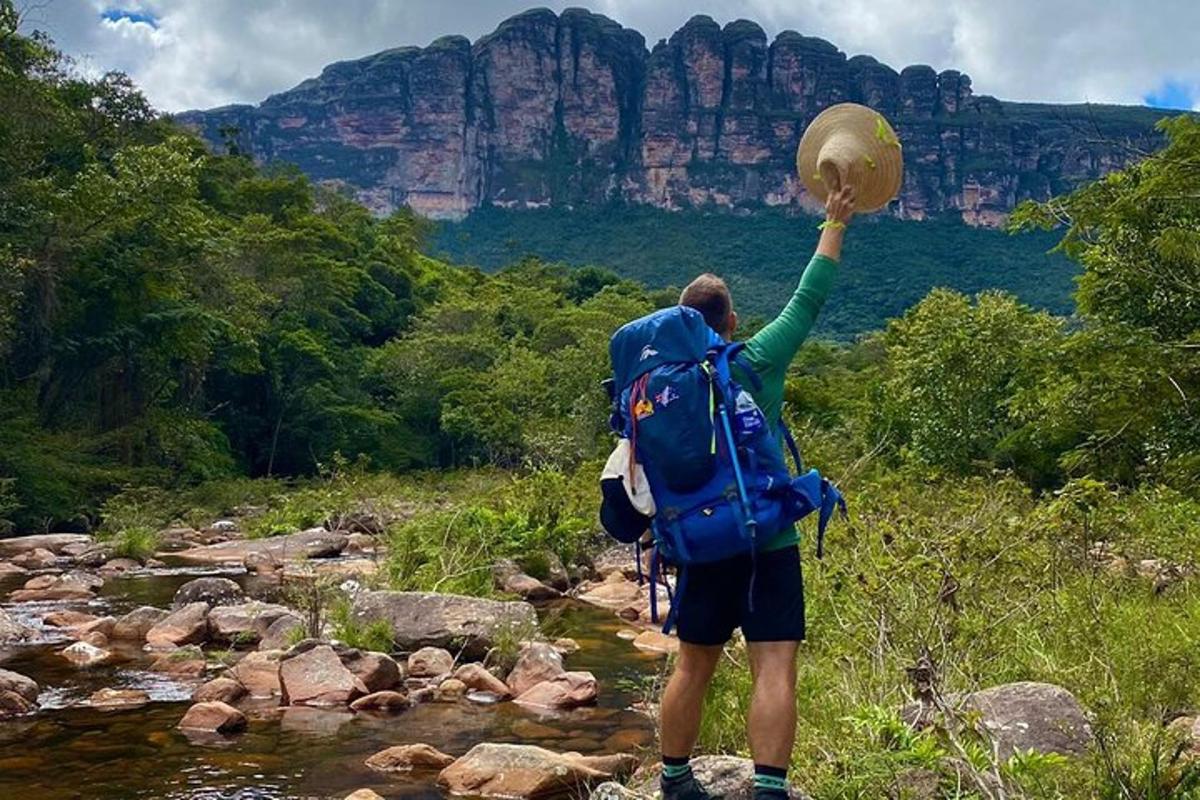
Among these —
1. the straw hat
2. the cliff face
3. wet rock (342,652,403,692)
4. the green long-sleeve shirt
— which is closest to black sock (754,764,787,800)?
the green long-sleeve shirt

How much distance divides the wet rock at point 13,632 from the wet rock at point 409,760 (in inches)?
192

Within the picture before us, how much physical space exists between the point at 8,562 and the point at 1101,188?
13502mm

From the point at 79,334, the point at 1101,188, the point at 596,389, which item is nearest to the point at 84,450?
the point at 79,334

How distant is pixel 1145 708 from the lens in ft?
13.7

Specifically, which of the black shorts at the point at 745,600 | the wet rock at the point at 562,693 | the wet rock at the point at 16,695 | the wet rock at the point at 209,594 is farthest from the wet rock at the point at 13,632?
the black shorts at the point at 745,600

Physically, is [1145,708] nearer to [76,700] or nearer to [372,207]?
[76,700]

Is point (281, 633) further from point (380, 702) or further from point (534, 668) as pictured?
point (534, 668)

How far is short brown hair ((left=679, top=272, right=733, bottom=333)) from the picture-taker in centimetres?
330

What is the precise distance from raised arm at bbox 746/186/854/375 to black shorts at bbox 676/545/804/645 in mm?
524

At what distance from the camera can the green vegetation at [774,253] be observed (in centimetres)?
7923

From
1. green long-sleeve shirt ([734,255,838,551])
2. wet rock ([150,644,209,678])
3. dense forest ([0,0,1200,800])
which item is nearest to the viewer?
green long-sleeve shirt ([734,255,838,551])

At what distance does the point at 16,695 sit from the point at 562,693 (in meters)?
3.18

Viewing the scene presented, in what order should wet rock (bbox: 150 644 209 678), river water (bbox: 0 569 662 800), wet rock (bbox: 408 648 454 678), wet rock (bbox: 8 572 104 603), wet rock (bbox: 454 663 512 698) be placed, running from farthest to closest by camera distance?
1. wet rock (bbox: 8 572 104 603)
2. wet rock (bbox: 150 644 209 678)
3. wet rock (bbox: 408 648 454 678)
4. wet rock (bbox: 454 663 512 698)
5. river water (bbox: 0 569 662 800)

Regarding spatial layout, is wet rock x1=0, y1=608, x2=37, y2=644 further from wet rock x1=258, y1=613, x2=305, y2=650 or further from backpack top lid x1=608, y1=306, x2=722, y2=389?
backpack top lid x1=608, y1=306, x2=722, y2=389
